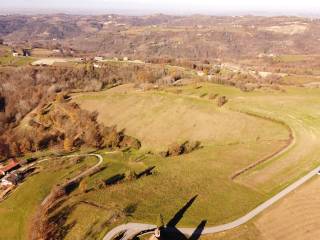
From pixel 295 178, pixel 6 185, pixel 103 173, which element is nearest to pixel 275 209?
pixel 295 178

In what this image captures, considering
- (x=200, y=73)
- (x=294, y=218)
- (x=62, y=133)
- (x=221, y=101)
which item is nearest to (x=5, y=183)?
(x=62, y=133)

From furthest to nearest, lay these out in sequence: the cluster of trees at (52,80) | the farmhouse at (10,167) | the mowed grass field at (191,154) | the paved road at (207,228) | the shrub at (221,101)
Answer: the cluster of trees at (52,80)
the shrub at (221,101)
the farmhouse at (10,167)
the mowed grass field at (191,154)
the paved road at (207,228)

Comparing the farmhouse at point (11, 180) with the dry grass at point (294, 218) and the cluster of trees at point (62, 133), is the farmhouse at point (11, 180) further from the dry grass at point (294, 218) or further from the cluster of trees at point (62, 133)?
the dry grass at point (294, 218)

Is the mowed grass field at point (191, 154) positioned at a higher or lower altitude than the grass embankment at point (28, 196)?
higher

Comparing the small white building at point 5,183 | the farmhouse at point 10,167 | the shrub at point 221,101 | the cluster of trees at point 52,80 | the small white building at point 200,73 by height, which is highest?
the shrub at point 221,101

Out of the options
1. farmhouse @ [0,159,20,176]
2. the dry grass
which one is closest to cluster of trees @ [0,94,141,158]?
farmhouse @ [0,159,20,176]

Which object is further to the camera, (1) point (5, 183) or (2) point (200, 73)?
(2) point (200, 73)

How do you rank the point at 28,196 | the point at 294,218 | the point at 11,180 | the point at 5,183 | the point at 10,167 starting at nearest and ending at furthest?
the point at 294,218, the point at 28,196, the point at 5,183, the point at 11,180, the point at 10,167

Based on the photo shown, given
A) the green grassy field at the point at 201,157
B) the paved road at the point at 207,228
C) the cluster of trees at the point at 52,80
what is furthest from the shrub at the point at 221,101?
the paved road at the point at 207,228

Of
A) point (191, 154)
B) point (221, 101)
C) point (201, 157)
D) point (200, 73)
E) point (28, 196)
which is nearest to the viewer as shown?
point (28, 196)

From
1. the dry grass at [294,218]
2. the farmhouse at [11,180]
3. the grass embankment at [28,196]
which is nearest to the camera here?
the dry grass at [294,218]

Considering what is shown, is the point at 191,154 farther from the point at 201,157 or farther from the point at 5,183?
the point at 5,183

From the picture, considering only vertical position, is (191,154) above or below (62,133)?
above
